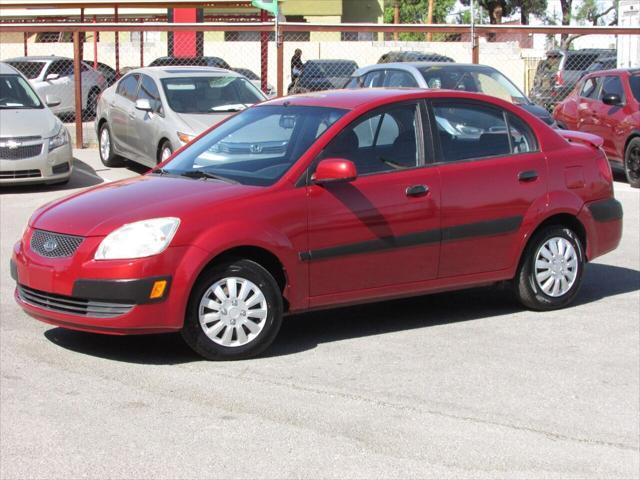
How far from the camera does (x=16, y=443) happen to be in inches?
203

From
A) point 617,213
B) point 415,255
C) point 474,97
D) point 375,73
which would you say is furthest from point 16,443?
point 375,73

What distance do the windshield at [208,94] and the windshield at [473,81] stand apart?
2.54 meters

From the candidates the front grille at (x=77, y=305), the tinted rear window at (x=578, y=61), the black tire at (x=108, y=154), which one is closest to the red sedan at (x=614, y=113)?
the black tire at (x=108, y=154)

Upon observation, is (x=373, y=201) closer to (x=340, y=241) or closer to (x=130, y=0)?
(x=340, y=241)

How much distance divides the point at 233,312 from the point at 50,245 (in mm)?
1193

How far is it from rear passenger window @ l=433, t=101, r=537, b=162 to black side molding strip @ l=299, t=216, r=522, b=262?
48 centimetres

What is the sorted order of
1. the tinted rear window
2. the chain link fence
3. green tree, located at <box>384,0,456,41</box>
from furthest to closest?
green tree, located at <box>384,0,456,41</box>, the tinted rear window, the chain link fence

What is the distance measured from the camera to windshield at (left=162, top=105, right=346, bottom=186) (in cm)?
697

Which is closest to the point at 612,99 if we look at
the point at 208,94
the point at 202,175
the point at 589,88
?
the point at 589,88

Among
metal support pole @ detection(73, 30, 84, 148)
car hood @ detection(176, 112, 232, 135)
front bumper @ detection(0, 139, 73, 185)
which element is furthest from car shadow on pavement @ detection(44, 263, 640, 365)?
metal support pole @ detection(73, 30, 84, 148)

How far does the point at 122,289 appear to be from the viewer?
6.21 meters

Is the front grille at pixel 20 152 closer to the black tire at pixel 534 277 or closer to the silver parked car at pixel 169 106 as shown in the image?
the silver parked car at pixel 169 106

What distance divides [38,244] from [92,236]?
525mm

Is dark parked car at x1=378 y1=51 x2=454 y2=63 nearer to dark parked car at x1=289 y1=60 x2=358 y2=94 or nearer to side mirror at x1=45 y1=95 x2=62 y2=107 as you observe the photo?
dark parked car at x1=289 y1=60 x2=358 y2=94
